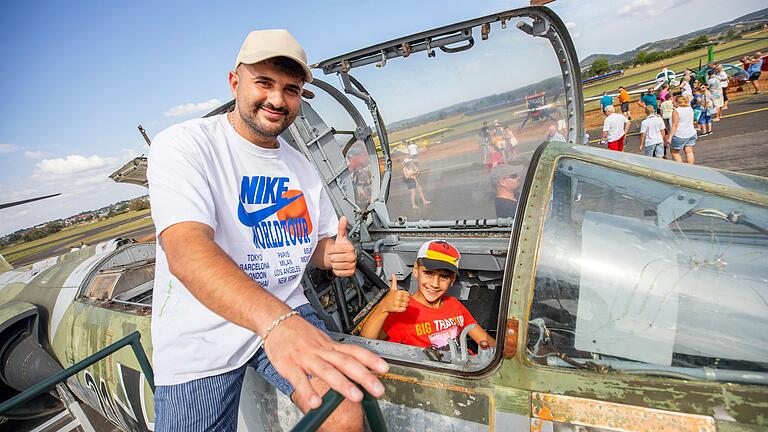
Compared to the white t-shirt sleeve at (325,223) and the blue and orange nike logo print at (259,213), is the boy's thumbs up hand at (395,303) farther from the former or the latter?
the blue and orange nike logo print at (259,213)

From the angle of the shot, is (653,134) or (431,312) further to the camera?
(653,134)

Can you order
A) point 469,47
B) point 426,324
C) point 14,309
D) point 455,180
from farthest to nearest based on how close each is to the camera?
point 455,180 < point 14,309 < point 469,47 < point 426,324

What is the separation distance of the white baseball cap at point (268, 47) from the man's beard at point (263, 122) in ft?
0.53

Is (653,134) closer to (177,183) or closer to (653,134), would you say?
(653,134)

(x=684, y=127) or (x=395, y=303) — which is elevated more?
(x=684, y=127)

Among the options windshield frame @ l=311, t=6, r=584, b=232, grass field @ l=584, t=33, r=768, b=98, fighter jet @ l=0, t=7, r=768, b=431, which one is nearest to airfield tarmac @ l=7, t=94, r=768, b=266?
windshield frame @ l=311, t=6, r=584, b=232

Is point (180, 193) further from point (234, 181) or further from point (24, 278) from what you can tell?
point (24, 278)

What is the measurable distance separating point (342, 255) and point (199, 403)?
0.72m

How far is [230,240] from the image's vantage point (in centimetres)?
128

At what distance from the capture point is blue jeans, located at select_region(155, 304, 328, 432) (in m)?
1.26

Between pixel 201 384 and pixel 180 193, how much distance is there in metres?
0.69

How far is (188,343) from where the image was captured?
126 cm

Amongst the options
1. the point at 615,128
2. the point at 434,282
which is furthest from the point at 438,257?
the point at 615,128

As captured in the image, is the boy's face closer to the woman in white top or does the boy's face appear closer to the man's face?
the man's face
